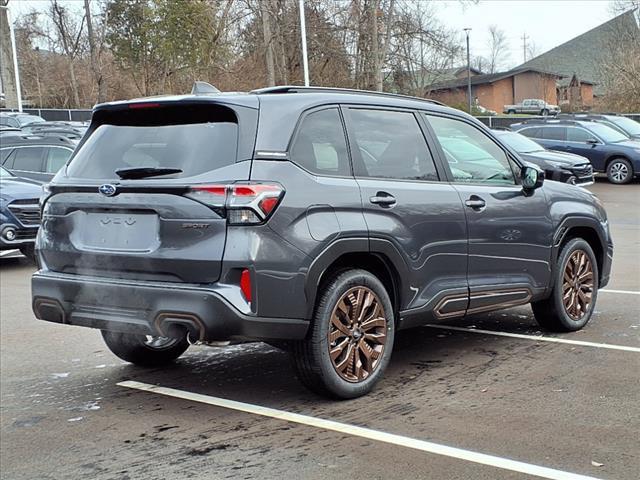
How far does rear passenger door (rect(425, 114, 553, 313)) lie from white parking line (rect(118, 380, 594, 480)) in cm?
165

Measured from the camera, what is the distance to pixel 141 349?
584 cm

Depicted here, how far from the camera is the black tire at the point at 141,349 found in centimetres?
576

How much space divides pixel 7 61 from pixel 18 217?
1309 inches

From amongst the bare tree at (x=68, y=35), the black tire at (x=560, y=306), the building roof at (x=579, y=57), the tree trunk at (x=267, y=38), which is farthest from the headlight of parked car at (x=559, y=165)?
the building roof at (x=579, y=57)

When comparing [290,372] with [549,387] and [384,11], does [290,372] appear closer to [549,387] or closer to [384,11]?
[549,387]

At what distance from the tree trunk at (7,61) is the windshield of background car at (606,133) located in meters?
30.1

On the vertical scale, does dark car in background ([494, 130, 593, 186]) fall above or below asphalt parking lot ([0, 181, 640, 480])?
above

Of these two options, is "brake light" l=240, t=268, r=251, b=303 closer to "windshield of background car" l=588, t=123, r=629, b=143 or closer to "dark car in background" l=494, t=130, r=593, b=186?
"dark car in background" l=494, t=130, r=593, b=186

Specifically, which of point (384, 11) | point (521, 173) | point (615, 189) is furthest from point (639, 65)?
point (521, 173)

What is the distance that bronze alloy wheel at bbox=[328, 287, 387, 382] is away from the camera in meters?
4.80

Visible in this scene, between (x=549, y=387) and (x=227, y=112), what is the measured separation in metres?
2.60

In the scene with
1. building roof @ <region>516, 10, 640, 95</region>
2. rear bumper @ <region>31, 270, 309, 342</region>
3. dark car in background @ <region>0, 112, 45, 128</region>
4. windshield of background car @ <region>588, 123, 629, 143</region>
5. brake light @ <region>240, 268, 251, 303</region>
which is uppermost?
building roof @ <region>516, 10, 640, 95</region>

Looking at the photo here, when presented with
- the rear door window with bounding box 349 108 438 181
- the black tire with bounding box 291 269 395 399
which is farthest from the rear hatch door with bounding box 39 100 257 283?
the rear door window with bounding box 349 108 438 181

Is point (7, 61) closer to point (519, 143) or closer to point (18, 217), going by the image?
point (519, 143)
